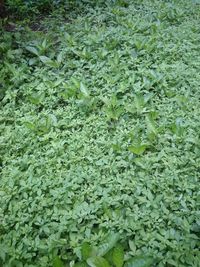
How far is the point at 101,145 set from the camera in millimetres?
→ 3156

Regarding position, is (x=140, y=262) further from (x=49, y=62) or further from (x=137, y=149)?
(x=49, y=62)

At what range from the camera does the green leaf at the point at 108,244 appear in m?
2.24

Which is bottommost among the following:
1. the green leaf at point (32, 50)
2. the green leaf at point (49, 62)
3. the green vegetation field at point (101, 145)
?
the green vegetation field at point (101, 145)

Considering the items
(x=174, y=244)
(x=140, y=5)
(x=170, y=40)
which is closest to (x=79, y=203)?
(x=174, y=244)

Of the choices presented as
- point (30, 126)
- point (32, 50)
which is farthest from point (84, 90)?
point (32, 50)

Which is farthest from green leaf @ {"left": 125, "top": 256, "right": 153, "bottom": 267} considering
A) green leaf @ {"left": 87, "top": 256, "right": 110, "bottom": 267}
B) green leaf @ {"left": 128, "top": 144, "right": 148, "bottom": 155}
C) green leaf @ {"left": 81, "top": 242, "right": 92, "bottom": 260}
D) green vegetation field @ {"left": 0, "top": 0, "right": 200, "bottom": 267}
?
green leaf @ {"left": 128, "top": 144, "right": 148, "bottom": 155}

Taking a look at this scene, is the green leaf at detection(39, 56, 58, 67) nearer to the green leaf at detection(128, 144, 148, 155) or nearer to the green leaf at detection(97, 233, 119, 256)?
the green leaf at detection(128, 144, 148, 155)

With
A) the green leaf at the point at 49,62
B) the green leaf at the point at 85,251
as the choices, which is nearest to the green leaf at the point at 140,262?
the green leaf at the point at 85,251

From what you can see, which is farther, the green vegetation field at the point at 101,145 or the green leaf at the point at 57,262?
the green vegetation field at the point at 101,145

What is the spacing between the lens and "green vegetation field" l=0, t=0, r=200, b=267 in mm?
2328

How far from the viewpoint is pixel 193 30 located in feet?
16.4

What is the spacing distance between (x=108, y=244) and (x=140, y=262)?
239 millimetres

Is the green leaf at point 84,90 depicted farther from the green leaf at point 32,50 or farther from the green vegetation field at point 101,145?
the green leaf at point 32,50

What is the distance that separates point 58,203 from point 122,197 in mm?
470
